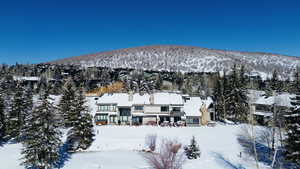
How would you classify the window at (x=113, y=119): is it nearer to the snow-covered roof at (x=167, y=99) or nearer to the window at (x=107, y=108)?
the window at (x=107, y=108)

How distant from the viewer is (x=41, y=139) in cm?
2777

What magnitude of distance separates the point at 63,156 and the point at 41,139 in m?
6.28

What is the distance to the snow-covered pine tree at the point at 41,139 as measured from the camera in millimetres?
27266

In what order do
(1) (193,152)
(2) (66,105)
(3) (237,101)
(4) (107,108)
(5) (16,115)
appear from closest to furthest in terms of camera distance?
(1) (193,152) → (5) (16,115) → (2) (66,105) → (4) (107,108) → (3) (237,101)

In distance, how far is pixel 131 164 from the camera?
2894 cm

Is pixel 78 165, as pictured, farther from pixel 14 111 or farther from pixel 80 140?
pixel 14 111

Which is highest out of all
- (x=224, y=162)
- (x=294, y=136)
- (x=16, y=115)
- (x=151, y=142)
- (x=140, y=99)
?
(x=140, y=99)

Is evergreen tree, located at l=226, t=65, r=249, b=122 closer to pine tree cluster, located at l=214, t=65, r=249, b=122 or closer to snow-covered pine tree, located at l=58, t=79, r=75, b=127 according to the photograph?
pine tree cluster, located at l=214, t=65, r=249, b=122

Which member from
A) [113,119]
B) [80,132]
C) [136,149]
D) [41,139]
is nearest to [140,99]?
[113,119]

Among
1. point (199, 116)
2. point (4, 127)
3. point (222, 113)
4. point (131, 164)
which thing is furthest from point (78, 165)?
point (222, 113)

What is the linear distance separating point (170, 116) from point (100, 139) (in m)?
15.8

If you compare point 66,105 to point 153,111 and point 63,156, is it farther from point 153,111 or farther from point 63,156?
point 153,111

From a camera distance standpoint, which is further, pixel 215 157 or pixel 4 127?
pixel 4 127

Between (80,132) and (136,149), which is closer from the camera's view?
(80,132)
